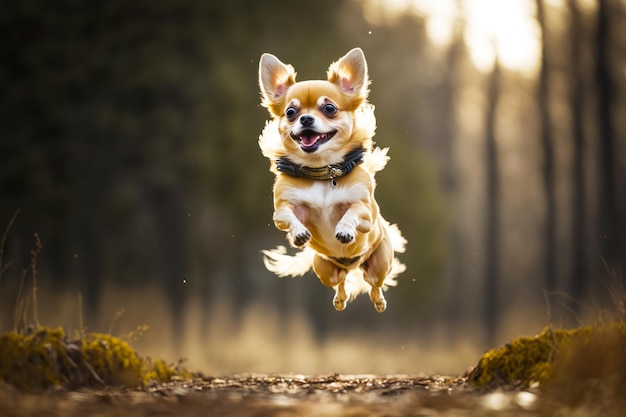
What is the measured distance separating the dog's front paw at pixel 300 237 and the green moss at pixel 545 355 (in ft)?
6.74

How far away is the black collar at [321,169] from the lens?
6.62 m

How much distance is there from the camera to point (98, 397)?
202 inches

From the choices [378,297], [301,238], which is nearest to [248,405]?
[301,238]

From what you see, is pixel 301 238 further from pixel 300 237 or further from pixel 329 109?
pixel 329 109

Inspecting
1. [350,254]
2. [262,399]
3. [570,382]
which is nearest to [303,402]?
[262,399]

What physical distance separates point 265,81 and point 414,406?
3463mm

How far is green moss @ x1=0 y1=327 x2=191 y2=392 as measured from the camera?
222 inches

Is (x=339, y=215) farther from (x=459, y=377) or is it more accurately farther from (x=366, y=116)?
(x=459, y=377)

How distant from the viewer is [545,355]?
649 centimetres

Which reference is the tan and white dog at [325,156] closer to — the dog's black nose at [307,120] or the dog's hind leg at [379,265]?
the dog's black nose at [307,120]

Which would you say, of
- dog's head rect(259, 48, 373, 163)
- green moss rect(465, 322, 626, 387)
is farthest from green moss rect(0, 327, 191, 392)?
green moss rect(465, 322, 626, 387)

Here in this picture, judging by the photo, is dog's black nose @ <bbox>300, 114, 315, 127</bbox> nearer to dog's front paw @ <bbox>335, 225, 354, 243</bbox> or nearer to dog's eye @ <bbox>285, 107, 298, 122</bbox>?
dog's eye @ <bbox>285, 107, 298, 122</bbox>

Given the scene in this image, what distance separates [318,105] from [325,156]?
0.44 meters

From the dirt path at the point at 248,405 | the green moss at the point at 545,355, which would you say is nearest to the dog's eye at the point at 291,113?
the dirt path at the point at 248,405
